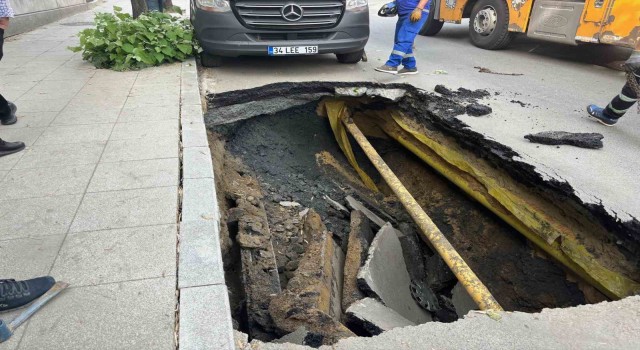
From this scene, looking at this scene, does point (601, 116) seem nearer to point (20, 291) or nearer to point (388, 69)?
point (388, 69)

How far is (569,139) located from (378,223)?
1949 mm

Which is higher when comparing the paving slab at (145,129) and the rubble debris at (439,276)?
the paving slab at (145,129)

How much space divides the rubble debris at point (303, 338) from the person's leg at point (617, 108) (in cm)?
387

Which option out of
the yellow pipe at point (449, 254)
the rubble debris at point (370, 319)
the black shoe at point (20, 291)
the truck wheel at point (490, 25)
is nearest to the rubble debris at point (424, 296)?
the yellow pipe at point (449, 254)

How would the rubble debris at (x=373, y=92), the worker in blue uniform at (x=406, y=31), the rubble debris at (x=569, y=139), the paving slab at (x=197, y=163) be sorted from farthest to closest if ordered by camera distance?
the worker in blue uniform at (x=406, y=31)
the rubble debris at (x=373, y=92)
the rubble debris at (x=569, y=139)
the paving slab at (x=197, y=163)

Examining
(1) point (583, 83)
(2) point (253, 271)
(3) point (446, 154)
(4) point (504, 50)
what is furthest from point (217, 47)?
(4) point (504, 50)

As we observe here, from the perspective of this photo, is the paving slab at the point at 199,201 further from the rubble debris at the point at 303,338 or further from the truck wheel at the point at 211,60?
the truck wheel at the point at 211,60

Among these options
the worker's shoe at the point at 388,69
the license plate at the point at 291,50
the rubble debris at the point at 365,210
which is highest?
the license plate at the point at 291,50

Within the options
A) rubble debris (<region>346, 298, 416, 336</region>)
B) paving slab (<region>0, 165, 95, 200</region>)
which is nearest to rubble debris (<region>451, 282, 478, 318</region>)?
rubble debris (<region>346, 298, 416, 336</region>)

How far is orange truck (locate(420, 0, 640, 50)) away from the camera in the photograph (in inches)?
237

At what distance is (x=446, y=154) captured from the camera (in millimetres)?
4316

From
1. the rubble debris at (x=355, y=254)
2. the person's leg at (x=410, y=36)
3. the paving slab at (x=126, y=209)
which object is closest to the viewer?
→ the paving slab at (x=126, y=209)

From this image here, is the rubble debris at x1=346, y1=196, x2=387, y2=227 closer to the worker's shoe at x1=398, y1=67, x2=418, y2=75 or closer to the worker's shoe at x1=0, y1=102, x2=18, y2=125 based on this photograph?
the worker's shoe at x1=398, y1=67, x2=418, y2=75

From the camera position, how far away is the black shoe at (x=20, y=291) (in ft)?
6.39
